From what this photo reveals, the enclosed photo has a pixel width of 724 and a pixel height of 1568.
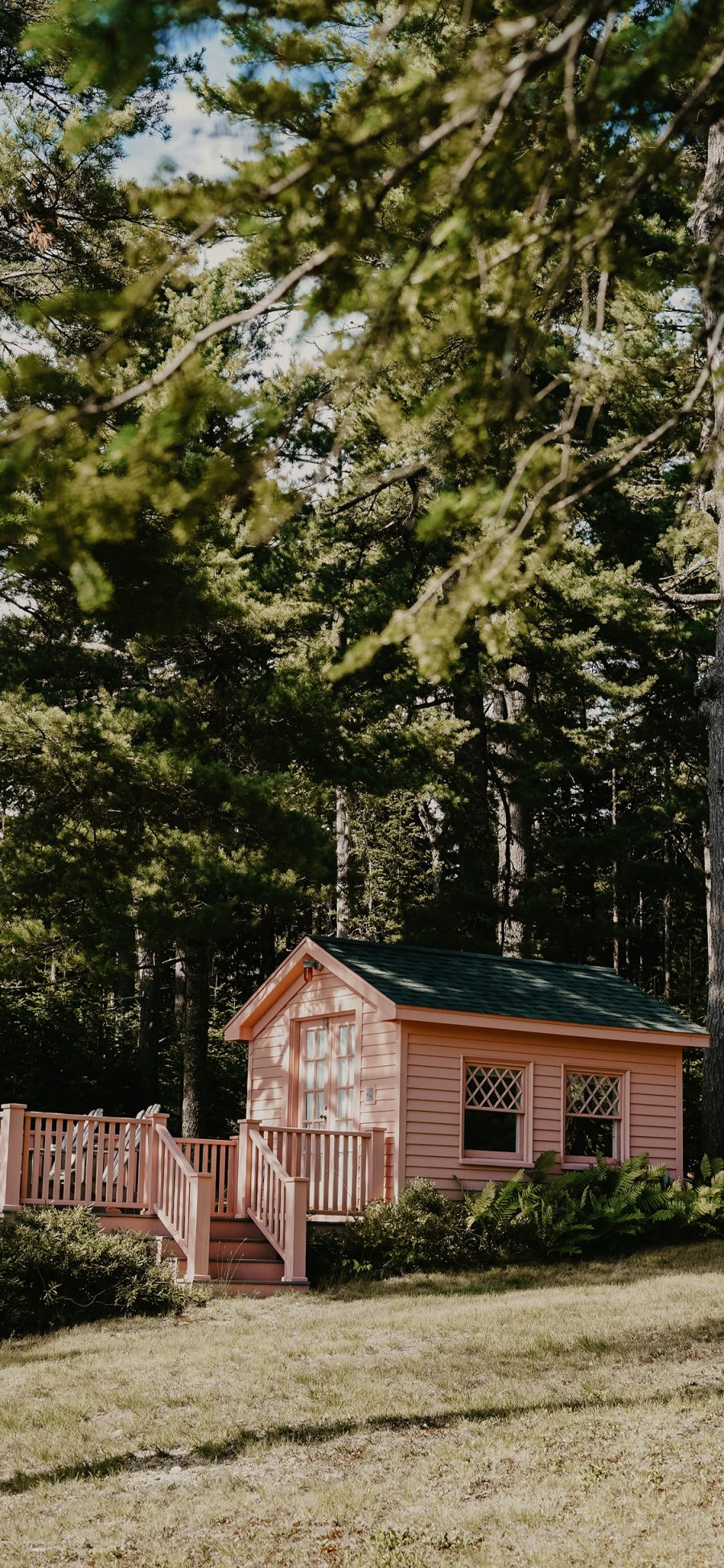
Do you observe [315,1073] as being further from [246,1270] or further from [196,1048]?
[246,1270]

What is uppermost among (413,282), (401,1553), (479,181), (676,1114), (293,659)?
(293,659)

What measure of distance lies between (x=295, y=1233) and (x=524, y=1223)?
8.53 ft

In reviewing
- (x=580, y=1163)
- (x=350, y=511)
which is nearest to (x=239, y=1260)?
(x=580, y=1163)

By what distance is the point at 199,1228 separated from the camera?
12000 millimetres

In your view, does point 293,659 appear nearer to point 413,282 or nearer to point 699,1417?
point 699,1417

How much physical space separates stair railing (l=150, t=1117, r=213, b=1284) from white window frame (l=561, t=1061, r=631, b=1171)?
4.71m

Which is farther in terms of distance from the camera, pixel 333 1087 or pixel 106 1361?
pixel 333 1087

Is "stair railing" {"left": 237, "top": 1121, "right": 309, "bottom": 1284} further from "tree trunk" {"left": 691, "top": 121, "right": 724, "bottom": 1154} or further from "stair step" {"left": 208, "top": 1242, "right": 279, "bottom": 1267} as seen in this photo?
"tree trunk" {"left": 691, "top": 121, "right": 724, "bottom": 1154}

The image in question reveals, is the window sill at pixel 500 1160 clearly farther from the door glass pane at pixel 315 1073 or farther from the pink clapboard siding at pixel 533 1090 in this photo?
the door glass pane at pixel 315 1073

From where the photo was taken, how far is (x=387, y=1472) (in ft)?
22.8

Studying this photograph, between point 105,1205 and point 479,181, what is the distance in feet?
35.3

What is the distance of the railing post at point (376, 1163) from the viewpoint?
14.2 m

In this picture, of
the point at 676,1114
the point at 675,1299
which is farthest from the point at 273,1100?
the point at 675,1299

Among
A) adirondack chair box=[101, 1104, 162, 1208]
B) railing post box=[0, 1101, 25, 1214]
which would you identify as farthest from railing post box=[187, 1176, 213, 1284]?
railing post box=[0, 1101, 25, 1214]
